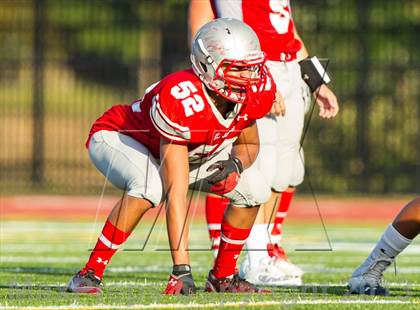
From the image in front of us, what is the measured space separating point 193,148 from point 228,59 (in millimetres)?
483

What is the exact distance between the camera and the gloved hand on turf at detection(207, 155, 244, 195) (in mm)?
5094

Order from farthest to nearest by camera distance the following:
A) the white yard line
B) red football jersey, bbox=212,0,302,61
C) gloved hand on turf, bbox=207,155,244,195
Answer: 1. red football jersey, bbox=212,0,302,61
2. gloved hand on turf, bbox=207,155,244,195
3. the white yard line

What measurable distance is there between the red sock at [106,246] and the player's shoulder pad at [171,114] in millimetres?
508

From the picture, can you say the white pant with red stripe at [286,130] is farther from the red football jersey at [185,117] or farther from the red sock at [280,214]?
the red football jersey at [185,117]

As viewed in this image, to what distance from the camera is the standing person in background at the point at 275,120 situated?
19.9ft

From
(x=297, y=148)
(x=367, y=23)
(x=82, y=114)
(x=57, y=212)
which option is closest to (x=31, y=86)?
(x=82, y=114)

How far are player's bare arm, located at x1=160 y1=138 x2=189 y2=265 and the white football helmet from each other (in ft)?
1.08

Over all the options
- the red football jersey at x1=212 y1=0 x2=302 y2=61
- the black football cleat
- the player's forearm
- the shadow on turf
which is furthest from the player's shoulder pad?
the red football jersey at x1=212 y1=0 x2=302 y2=61

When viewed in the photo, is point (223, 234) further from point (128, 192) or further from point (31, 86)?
point (31, 86)

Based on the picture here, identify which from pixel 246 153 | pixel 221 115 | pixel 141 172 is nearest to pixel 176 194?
pixel 141 172

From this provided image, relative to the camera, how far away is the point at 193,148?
5113mm

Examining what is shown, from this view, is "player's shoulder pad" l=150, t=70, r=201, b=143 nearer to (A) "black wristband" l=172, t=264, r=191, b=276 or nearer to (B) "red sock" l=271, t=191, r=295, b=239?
(A) "black wristband" l=172, t=264, r=191, b=276

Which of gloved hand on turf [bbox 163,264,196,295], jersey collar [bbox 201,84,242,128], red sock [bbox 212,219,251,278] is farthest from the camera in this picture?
red sock [bbox 212,219,251,278]

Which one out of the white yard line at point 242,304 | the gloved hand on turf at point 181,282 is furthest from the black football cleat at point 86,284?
the white yard line at point 242,304
